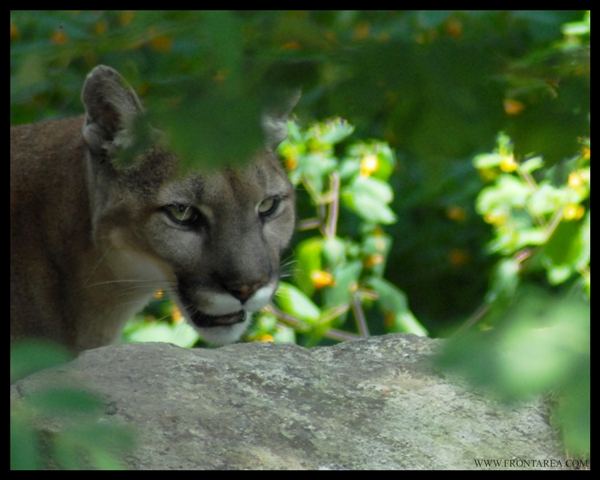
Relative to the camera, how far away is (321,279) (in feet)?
18.7

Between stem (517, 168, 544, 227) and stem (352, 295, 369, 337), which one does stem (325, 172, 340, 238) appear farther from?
stem (517, 168, 544, 227)

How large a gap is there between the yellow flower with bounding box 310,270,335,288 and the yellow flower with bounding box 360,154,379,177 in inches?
23.8

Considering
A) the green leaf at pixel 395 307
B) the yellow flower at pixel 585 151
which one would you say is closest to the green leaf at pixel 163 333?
the green leaf at pixel 395 307

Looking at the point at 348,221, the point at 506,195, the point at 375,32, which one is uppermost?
the point at 375,32

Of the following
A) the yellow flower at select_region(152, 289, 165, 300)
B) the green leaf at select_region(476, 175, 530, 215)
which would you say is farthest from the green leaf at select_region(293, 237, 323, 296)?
the yellow flower at select_region(152, 289, 165, 300)

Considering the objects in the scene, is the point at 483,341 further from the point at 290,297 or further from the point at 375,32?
the point at 290,297

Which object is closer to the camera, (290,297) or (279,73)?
(279,73)

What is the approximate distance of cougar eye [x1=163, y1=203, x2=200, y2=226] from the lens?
4215 mm

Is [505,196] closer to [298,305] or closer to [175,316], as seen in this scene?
[298,305]

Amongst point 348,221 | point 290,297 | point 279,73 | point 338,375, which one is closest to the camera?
point 279,73

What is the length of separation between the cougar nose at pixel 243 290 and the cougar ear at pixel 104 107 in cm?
71
